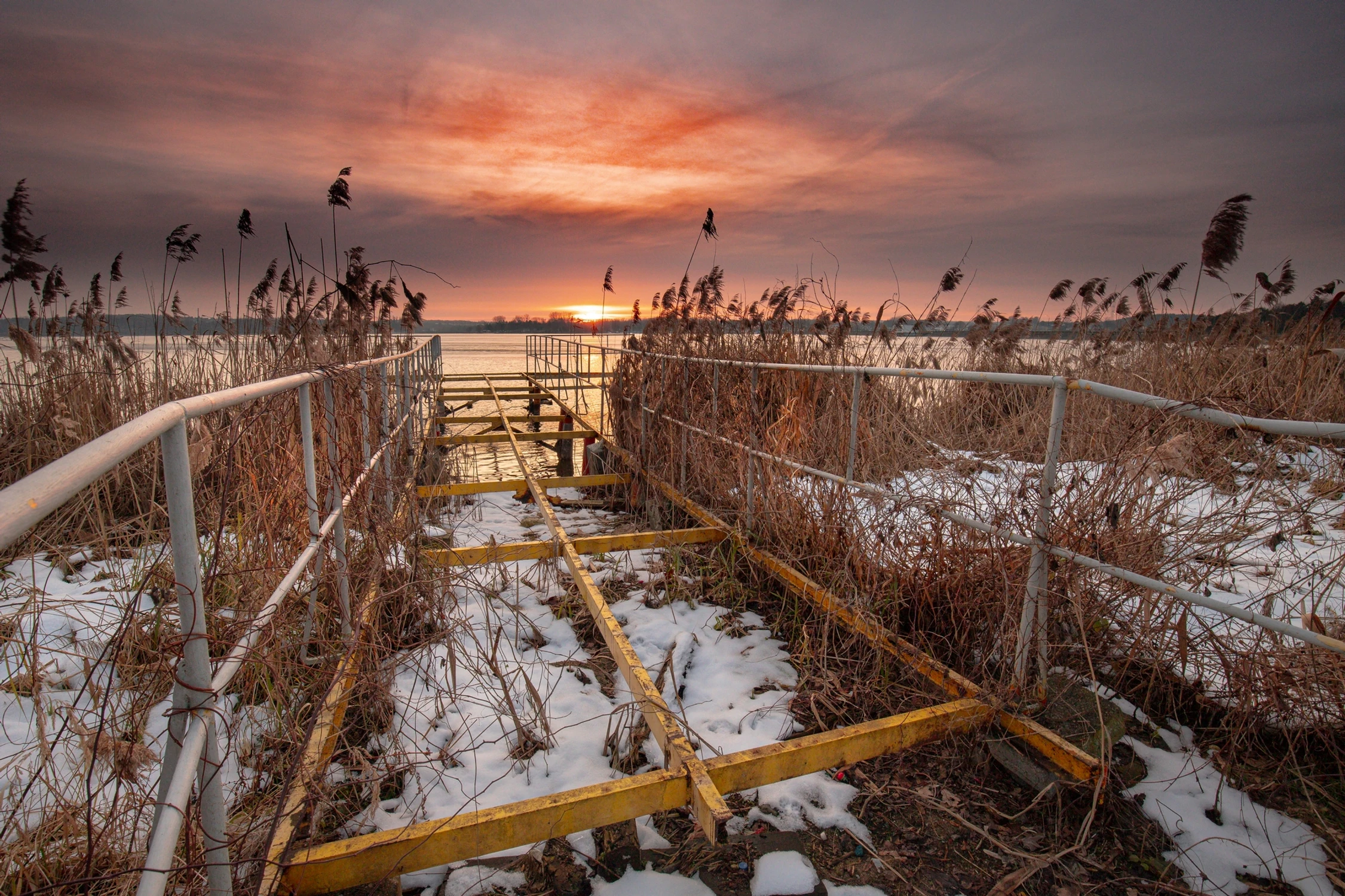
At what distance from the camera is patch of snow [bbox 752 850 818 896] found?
6.40 feet

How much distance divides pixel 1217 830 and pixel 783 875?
1.37 m

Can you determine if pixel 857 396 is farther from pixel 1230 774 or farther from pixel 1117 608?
pixel 1230 774

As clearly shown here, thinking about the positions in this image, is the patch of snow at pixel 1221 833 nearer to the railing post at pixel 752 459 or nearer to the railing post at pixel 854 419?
the railing post at pixel 854 419

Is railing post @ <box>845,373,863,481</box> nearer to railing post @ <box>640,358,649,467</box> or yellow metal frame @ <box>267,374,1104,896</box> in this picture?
yellow metal frame @ <box>267,374,1104,896</box>

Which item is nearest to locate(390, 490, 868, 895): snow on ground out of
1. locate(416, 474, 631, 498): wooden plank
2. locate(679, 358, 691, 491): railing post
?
locate(679, 358, 691, 491): railing post

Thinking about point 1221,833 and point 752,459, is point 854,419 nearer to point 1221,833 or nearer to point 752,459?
point 752,459

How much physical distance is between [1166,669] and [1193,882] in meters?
0.86

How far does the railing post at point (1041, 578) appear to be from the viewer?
2.23m

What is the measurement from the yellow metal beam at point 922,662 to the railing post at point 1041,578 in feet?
0.51

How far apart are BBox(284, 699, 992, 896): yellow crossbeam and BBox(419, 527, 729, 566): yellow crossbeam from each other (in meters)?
2.00

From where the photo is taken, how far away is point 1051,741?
2.24 metres

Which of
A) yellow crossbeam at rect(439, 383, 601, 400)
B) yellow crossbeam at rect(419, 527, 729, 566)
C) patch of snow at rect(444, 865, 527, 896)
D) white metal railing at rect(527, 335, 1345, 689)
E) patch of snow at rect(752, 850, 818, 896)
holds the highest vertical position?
white metal railing at rect(527, 335, 1345, 689)

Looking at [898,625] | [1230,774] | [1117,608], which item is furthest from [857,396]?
[1230,774]

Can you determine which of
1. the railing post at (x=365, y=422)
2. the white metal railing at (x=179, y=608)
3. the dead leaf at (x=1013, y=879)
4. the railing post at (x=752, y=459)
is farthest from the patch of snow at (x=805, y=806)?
the railing post at (x=365, y=422)
